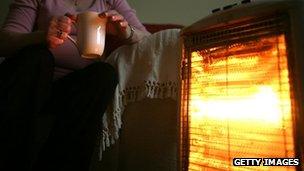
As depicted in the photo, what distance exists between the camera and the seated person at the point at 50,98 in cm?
68

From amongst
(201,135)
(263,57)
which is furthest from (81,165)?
(263,57)

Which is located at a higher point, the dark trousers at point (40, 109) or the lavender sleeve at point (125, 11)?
the lavender sleeve at point (125, 11)

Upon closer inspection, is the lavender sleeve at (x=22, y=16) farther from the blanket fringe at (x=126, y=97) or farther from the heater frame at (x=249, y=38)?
the heater frame at (x=249, y=38)

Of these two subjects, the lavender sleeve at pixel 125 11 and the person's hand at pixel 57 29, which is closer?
the person's hand at pixel 57 29

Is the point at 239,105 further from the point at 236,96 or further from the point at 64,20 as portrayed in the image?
the point at 64,20

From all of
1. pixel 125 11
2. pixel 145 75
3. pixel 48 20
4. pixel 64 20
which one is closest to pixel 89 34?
pixel 64 20

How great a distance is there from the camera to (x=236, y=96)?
22.0 inches

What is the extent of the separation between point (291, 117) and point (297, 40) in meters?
0.12

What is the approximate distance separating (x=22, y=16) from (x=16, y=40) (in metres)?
0.24

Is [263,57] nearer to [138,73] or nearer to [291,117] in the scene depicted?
[291,117]
